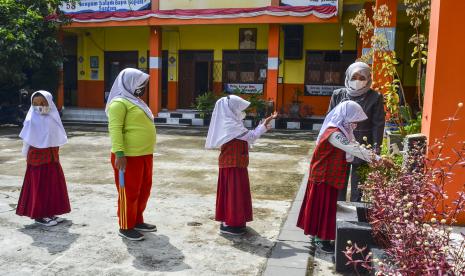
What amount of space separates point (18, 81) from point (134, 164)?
11001 millimetres

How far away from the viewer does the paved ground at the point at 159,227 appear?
380cm

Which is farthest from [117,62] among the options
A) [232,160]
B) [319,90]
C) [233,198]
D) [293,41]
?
[233,198]

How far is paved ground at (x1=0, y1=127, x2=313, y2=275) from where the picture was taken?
3797 mm

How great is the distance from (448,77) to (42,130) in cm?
404

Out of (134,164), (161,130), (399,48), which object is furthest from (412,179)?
(399,48)

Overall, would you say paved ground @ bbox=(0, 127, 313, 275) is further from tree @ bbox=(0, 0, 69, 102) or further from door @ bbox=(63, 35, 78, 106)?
door @ bbox=(63, 35, 78, 106)

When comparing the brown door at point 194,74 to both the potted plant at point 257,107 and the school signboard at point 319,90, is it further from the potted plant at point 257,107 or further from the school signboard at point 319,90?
the school signboard at point 319,90

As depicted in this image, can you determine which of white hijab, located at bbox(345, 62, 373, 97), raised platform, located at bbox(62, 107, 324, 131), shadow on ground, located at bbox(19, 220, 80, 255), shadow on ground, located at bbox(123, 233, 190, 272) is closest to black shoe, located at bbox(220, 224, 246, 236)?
shadow on ground, located at bbox(123, 233, 190, 272)

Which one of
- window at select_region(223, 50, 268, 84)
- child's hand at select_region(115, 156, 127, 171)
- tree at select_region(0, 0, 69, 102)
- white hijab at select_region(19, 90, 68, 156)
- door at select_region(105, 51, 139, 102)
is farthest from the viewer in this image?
door at select_region(105, 51, 139, 102)

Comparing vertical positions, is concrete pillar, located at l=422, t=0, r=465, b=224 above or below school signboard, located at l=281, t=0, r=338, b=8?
below

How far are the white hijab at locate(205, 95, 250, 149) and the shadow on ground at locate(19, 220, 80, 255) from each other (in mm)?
1628

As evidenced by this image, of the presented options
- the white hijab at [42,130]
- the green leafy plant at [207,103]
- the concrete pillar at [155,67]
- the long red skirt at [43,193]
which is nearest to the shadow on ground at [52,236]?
the long red skirt at [43,193]

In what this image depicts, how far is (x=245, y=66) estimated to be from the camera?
53.7 ft

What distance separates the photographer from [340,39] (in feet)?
50.1
